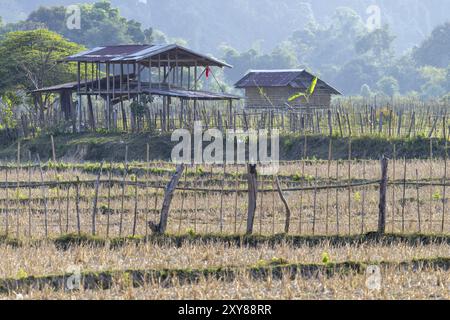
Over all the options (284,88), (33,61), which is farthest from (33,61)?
(284,88)

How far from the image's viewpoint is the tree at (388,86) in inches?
3297

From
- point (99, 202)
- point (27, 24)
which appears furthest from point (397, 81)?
point (99, 202)

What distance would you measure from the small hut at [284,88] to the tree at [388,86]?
129 feet

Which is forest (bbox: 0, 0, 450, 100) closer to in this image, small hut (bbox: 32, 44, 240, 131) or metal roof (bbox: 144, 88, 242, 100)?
small hut (bbox: 32, 44, 240, 131)

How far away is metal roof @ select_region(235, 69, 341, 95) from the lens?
1741 inches

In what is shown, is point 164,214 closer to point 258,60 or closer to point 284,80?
point 284,80

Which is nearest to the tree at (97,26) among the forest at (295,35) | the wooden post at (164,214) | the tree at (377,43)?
the forest at (295,35)

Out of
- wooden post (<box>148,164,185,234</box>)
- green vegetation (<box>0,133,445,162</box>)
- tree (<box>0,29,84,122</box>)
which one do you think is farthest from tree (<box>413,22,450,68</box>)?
wooden post (<box>148,164,185,234</box>)

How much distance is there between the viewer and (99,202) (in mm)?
18391

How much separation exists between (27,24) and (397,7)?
280ft

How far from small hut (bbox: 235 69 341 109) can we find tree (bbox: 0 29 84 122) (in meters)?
8.28

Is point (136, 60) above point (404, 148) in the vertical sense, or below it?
above

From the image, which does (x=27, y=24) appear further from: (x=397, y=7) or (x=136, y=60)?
(x=397, y=7)
